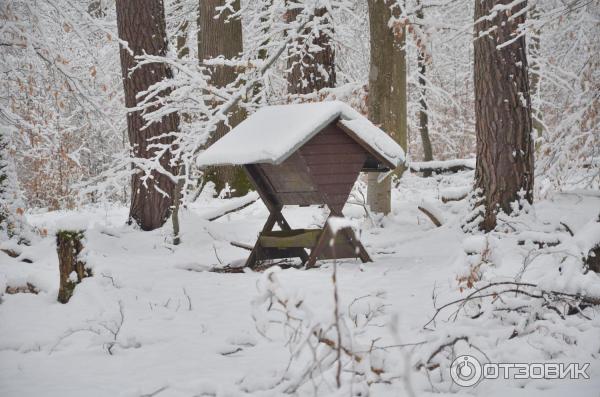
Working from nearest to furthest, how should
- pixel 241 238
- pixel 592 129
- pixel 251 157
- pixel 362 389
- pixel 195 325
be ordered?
pixel 362 389 < pixel 195 325 < pixel 251 157 < pixel 592 129 < pixel 241 238

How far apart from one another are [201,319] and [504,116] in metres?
4.25

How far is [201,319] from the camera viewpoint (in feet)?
14.8

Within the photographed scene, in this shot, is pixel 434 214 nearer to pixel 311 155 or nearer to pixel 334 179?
pixel 334 179

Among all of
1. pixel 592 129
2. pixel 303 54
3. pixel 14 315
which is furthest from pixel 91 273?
pixel 303 54

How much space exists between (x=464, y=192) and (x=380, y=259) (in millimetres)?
3577

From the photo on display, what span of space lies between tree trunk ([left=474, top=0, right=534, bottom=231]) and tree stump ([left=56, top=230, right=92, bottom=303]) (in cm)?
456

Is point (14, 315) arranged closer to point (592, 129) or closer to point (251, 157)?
point (251, 157)

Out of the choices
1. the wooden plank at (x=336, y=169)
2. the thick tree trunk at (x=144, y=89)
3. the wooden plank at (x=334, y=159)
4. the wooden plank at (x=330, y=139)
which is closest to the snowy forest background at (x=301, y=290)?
the thick tree trunk at (x=144, y=89)

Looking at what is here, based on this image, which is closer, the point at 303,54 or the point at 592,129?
the point at 592,129

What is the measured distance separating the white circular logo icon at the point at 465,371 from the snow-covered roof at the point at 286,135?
273cm

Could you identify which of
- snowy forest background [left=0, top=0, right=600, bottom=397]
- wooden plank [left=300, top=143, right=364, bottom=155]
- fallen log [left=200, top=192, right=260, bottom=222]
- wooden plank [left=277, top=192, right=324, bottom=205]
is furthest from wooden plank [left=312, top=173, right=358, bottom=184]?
fallen log [left=200, top=192, right=260, bottom=222]

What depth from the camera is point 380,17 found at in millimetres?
9156

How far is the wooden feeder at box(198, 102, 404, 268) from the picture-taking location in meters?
5.70

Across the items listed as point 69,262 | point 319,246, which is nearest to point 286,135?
point 319,246
